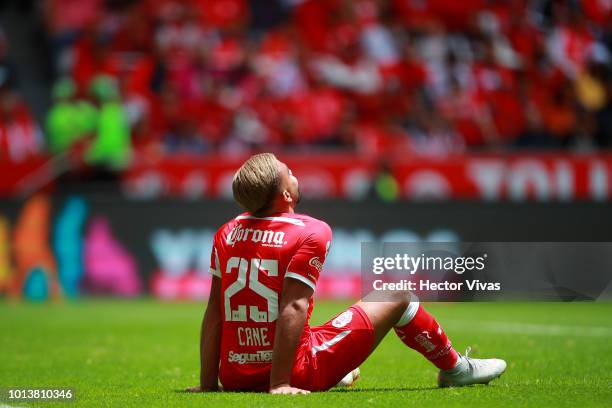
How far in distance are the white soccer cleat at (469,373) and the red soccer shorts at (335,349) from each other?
1.78 ft

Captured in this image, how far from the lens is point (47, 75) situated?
63.9 feet

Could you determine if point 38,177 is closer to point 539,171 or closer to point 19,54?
point 19,54

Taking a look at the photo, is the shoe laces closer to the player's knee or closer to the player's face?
the player's knee

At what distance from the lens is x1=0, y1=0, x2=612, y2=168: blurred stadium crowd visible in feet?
58.4

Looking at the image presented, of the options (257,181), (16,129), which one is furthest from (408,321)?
(16,129)

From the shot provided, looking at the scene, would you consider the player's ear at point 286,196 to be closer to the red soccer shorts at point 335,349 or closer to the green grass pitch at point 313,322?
the red soccer shorts at point 335,349

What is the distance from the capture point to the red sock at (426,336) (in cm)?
569

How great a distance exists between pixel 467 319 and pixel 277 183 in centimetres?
751

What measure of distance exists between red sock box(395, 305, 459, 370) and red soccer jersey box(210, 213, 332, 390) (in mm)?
540

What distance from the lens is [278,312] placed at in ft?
18.1

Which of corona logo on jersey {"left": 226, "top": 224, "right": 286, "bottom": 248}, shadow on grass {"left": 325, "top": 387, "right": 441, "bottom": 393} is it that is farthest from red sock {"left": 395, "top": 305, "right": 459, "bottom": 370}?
corona logo on jersey {"left": 226, "top": 224, "right": 286, "bottom": 248}

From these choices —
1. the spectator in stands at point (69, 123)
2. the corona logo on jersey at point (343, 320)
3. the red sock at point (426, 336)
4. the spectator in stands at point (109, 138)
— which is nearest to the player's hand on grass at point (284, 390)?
the corona logo on jersey at point (343, 320)

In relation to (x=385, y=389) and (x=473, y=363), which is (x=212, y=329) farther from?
(x=473, y=363)

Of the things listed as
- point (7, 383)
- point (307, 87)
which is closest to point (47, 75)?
point (307, 87)
